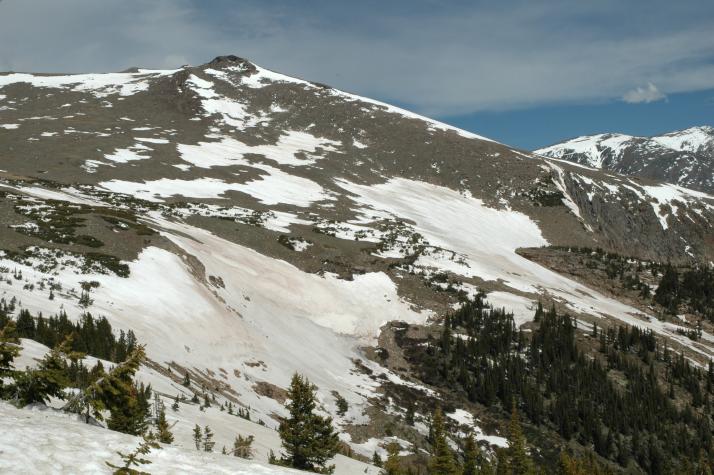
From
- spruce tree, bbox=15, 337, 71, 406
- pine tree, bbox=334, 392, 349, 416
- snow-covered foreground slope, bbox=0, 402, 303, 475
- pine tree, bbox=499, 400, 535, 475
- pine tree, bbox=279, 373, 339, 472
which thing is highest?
spruce tree, bbox=15, 337, 71, 406

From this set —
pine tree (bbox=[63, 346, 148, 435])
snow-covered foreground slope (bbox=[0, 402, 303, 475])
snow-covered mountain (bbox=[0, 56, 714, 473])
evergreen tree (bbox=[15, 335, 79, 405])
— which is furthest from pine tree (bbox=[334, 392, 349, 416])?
evergreen tree (bbox=[15, 335, 79, 405])

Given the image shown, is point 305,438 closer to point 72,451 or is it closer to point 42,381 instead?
point 42,381

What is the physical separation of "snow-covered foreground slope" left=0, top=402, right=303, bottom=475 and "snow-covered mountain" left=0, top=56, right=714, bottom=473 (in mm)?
10042

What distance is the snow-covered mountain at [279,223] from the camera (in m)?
32.0

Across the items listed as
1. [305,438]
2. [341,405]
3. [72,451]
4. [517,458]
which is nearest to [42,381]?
[72,451]

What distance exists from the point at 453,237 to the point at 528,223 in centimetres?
2234

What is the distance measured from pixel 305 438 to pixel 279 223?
158 ft

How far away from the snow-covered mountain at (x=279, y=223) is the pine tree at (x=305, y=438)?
2128 mm

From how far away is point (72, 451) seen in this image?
25.8 ft

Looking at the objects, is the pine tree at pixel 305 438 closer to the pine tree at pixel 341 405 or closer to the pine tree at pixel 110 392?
the pine tree at pixel 110 392

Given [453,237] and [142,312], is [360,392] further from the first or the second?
[453,237]

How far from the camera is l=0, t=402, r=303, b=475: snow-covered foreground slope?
24.4 feet

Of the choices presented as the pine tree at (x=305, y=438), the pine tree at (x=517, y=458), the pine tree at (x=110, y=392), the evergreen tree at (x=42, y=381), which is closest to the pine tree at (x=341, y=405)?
the pine tree at (x=517, y=458)

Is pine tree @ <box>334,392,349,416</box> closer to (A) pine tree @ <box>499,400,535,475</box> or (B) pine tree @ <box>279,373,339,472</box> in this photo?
(A) pine tree @ <box>499,400,535,475</box>
